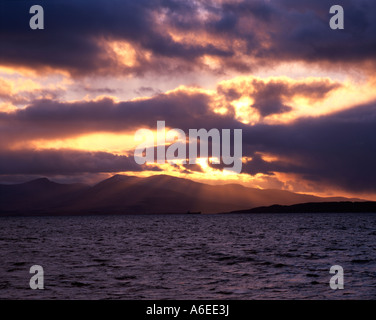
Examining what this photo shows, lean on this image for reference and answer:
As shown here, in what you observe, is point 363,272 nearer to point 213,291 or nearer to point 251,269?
point 251,269

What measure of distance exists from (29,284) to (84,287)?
458 centimetres
